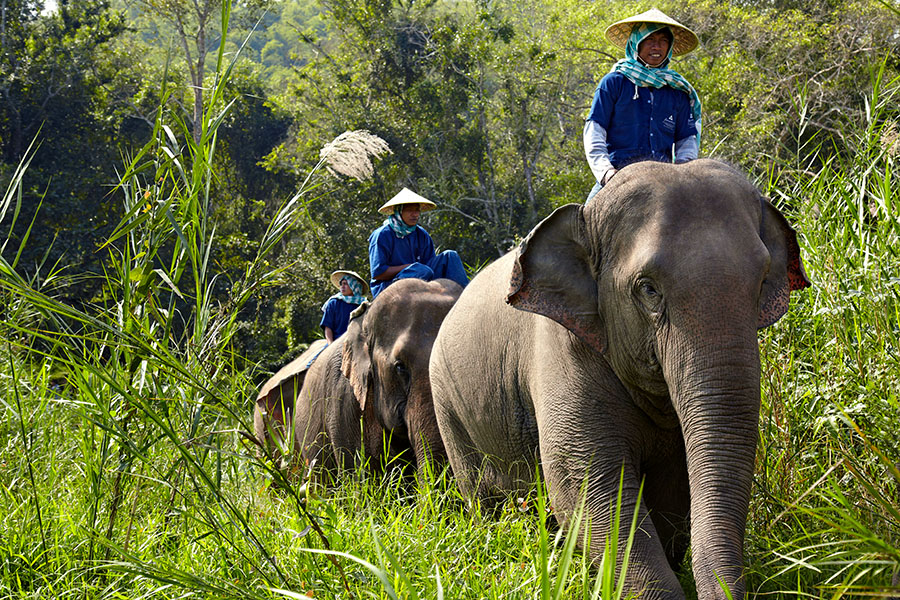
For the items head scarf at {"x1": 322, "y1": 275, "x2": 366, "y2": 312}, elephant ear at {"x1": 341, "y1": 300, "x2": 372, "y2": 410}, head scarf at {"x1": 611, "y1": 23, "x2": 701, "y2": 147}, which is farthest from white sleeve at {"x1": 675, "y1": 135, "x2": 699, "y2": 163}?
head scarf at {"x1": 322, "y1": 275, "x2": 366, "y2": 312}

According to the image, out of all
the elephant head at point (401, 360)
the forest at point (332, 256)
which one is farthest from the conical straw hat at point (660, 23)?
the elephant head at point (401, 360)

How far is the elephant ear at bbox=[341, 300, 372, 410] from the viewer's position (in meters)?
6.11

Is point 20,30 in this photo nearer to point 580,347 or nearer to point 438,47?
point 438,47

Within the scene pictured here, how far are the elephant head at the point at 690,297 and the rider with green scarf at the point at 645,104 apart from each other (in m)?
0.69

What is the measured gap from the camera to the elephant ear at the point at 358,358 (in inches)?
240

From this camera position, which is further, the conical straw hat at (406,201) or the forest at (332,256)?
the conical straw hat at (406,201)

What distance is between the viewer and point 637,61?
13.4 ft

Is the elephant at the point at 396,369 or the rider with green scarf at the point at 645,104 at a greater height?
the rider with green scarf at the point at 645,104

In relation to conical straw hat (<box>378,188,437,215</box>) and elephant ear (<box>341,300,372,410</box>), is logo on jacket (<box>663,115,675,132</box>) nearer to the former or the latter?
elephant ear (<box>341,300,372,410</box>)

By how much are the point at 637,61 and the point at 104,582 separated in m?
2.91

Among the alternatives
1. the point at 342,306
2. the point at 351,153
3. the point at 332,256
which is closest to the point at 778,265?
the point at 351,153

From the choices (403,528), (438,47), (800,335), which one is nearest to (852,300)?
(800,335)

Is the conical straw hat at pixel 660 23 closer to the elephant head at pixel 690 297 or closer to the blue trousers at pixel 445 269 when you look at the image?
the elephant head at pixel 690 297

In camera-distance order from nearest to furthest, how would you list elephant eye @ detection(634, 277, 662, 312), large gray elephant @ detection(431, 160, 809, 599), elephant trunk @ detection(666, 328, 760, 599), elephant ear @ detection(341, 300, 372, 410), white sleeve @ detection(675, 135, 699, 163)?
elephant trunk @ detection(666, 328, 760, 599) < large gray elephant @ detection(431, 160, 809, 599) < elephant eye @ detection(634, 277, 662, 312) < white sleeve @ detection(675, 135, 699, 163) < elephant ear @ detection(341, 300, 372, 410)
